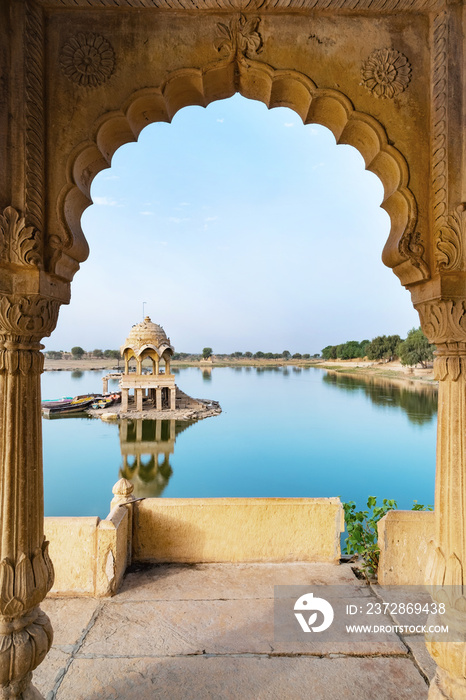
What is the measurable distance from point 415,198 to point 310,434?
33.7 metres

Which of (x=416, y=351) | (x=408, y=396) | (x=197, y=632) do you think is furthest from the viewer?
(x=408, y=396)

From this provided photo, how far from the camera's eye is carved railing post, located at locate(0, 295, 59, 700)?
187cm

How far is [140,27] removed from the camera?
6.92 ft

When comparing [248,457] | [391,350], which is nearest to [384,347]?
[391,350]

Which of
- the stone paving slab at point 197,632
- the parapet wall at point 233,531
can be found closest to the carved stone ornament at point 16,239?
the stone paving slab at point 197,632

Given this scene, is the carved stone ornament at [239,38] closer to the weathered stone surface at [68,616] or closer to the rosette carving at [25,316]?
the rosette carving at [25,316]

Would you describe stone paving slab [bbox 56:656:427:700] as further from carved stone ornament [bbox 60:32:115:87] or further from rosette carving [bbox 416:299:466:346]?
carved stone ornament [bbox 60:32:115:87]

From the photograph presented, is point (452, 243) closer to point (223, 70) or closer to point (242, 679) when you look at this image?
point (223, 70)

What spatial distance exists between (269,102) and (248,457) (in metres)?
26.8

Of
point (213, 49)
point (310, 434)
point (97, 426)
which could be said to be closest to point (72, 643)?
point (213, 49)

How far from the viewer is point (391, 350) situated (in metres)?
66.9

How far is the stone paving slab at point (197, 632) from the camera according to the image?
2.73 meters

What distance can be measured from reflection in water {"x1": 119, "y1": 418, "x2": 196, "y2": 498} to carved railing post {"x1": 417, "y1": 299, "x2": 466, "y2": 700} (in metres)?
18.1

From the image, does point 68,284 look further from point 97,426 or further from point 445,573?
point 97,426
